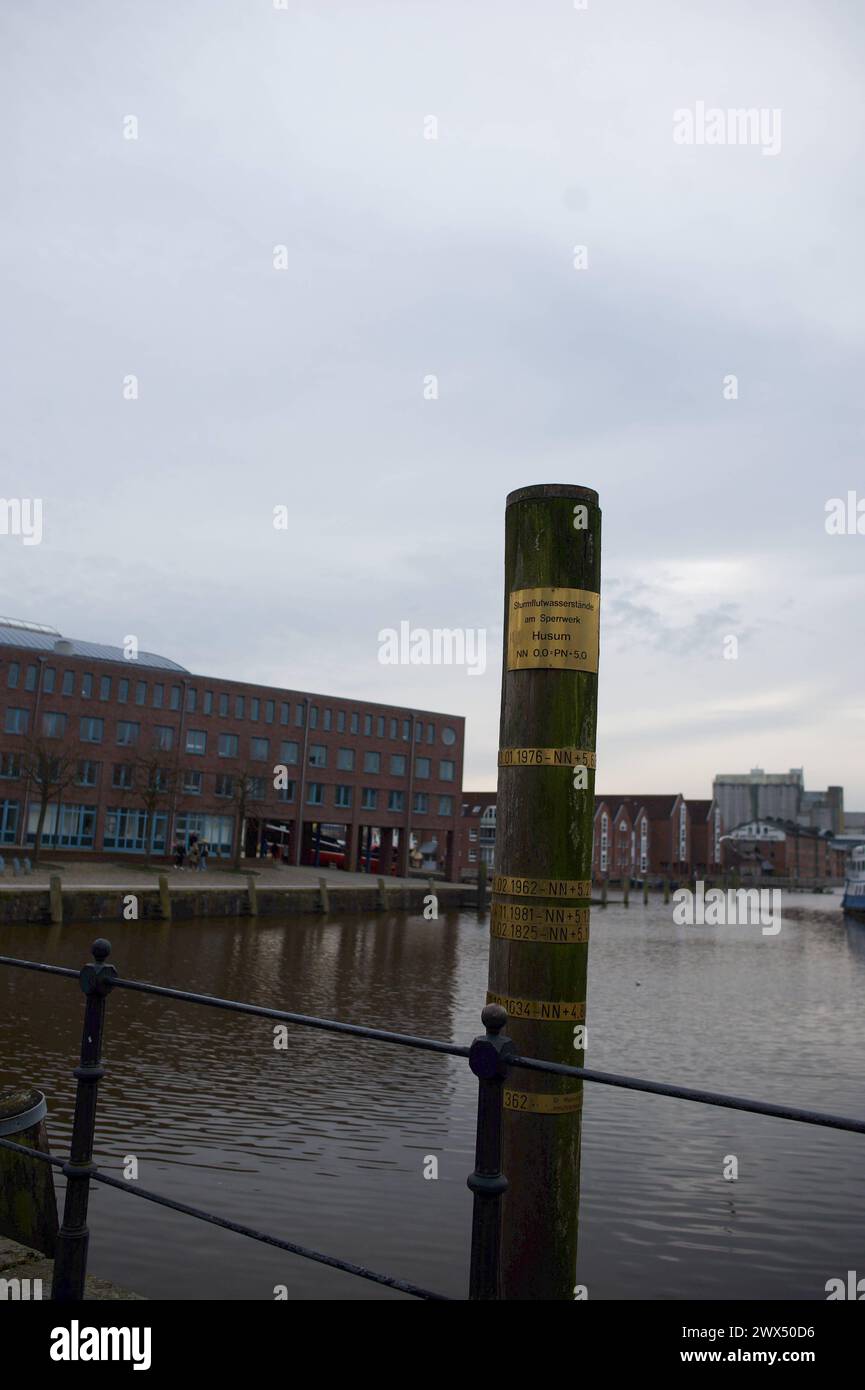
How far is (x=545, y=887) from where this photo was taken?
15.4 feet

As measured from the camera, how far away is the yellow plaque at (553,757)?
4.74m

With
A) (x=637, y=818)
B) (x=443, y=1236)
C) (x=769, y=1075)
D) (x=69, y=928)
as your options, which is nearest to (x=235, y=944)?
(x=69, y=928)

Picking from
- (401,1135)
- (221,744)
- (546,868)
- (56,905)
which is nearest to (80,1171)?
(546,868)

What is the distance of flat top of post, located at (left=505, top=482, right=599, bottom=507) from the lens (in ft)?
16.1

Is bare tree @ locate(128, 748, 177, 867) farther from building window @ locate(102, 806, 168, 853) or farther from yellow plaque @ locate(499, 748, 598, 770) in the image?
yellow plaque @ locate(499, 748, 598, 770)

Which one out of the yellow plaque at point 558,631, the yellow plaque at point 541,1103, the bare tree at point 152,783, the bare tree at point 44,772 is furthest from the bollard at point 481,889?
the yellow plaque at point 558,631

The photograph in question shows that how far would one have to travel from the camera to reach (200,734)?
228 ft

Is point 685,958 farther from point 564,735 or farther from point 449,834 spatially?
point 449,834

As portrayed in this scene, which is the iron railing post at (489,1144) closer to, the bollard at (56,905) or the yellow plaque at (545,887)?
the yellow plaque at (545,887)

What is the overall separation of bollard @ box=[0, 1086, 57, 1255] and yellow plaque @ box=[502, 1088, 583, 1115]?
2737 millimetres

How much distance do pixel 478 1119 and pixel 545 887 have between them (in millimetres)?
1633

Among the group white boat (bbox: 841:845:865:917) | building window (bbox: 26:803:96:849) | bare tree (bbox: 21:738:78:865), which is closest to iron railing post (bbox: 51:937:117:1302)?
bare tree (bbox: 21:738:78:865)

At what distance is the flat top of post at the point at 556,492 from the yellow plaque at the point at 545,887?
1698 mm

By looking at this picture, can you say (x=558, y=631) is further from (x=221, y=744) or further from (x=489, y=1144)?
(x=221, y=744)
